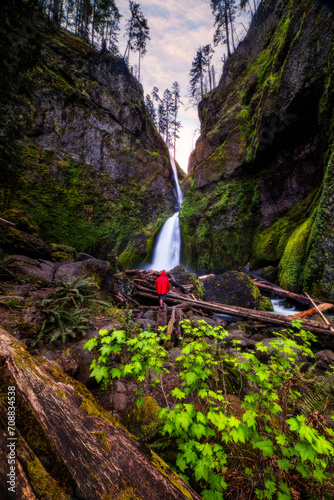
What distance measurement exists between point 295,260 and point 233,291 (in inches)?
162

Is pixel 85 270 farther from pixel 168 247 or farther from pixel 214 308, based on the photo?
pixel 168 247

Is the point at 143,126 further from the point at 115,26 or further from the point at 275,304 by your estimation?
the point at 275,304

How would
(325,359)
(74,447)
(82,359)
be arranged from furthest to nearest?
1. (325,359)
2. (82,359)
3. (74,447)

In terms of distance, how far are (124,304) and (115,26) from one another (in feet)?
149

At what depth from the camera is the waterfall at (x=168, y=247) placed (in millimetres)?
18734

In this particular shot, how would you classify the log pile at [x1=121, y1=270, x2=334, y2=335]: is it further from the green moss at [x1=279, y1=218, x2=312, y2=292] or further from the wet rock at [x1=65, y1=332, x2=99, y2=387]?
the wet rock at [x1=65, y1=332, x2=99, y2=387]

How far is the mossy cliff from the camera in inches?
620

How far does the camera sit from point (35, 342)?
304 cm

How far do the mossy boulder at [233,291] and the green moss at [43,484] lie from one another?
7.94 m

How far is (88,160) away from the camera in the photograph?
18188 mm

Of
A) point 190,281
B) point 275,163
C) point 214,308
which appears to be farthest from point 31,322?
point 275,163

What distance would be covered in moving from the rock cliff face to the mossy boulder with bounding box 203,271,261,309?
2.60 metres

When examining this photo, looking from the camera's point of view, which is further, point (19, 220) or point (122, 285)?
point (19, 220)

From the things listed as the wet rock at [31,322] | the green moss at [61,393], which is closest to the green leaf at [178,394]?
the green moss at [61,393]
